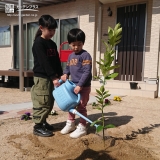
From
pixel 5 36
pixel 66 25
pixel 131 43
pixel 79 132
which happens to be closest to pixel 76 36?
pixel 79 132

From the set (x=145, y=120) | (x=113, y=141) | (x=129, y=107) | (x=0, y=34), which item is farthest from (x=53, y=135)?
(x=0, y=34)

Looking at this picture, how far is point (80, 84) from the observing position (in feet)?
7.54

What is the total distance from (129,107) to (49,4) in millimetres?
6172

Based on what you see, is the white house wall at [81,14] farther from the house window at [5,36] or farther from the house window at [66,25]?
the house window at [5,36]

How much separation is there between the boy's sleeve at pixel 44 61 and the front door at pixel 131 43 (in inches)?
193

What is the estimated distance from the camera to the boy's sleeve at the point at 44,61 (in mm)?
2340

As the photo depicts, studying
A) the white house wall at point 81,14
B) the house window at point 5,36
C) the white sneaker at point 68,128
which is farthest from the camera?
the house window at point 5,36

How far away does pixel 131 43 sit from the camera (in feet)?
22.7

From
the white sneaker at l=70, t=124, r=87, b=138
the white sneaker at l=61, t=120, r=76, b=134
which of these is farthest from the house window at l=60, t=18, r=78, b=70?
the white sneaker at l=70, t=124, r=87, b=138

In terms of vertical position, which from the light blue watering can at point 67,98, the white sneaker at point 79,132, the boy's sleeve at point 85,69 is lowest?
the white sneaker at point 79,132

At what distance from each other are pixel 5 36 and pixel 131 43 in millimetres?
6851

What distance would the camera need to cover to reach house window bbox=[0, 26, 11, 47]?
10.5m

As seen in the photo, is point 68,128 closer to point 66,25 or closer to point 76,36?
point 76,36

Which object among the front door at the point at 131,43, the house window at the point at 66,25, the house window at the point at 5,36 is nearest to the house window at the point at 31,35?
the house window at the point at 66,25
